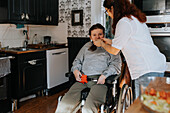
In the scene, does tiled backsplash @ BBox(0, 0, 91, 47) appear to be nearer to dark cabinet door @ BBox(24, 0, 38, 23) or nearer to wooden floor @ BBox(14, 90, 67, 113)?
dark cabinet door @ BBox(24, 0, 38, 23)

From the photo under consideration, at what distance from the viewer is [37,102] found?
3.19 m

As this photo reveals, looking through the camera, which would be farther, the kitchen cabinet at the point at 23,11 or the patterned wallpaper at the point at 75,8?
the patterned wallpaper at the point at 75,8

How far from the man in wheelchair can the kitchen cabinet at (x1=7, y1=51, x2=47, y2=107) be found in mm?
1105

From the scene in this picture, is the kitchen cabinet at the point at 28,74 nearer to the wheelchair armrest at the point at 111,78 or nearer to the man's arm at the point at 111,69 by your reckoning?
the man's arm at the point at 111,69

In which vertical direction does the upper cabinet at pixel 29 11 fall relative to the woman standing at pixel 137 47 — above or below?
above

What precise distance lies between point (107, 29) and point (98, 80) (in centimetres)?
172

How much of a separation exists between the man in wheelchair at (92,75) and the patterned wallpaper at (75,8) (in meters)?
1.56

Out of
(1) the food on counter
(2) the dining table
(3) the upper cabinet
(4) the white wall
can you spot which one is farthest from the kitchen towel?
(1) the food on counter

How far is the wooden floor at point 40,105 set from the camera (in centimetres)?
284

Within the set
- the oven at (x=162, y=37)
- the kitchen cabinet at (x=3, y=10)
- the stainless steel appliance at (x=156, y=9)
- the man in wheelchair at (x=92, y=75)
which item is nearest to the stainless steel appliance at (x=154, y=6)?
the stainless steel appliance at (x=156, y=9)

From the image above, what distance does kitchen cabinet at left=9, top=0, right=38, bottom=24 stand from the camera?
9.95 feet

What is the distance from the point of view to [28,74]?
10.2ft

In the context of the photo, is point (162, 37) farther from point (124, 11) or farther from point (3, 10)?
point (3, 10)

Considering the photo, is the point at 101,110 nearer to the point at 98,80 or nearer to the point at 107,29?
the point at 98,80
